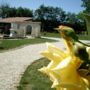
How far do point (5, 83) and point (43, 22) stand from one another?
155 ft

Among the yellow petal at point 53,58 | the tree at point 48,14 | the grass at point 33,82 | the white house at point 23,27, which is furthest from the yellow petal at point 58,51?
the tree at point 48,14

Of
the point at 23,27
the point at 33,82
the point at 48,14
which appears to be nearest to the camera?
the point at 33,82

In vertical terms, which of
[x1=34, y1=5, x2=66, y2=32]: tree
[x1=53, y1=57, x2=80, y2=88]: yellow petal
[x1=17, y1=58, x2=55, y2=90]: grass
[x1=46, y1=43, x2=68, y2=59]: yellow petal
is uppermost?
[x1=46, y1=43, x2=68, y2=59]: yellow petal

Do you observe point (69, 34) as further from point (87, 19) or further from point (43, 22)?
point (43, 22)

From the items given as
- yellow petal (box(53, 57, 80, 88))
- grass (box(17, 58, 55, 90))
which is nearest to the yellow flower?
yellow petal (box(53, 57, 80, 88))

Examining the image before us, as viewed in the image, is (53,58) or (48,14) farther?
(48,14)

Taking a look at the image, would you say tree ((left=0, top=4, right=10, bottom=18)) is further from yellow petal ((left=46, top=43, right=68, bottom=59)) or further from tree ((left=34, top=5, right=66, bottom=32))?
yellow petal ((left=46, top=43, right=68, bottom=59))

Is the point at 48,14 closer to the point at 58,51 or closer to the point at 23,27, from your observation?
the point at 23,27

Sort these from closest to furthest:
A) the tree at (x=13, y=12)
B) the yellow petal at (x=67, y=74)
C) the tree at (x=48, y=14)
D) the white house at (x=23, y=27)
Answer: the yellow petal at (x=67, y=74)
the white house at (x=23, y=27)
the tree at (x=48, y=14)
the tree at (x=13, y=12)

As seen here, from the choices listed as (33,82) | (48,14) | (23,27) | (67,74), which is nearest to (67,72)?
(67,74)

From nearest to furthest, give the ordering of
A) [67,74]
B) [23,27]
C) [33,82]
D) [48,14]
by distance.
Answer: [67,74]
[33,82]
[23,27]
[48,14]

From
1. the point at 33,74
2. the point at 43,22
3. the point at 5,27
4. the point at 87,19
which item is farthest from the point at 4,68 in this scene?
the point at 43,22

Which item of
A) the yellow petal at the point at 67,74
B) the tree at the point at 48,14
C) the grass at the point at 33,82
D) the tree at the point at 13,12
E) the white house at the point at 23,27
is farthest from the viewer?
the tree at the point at 13,12

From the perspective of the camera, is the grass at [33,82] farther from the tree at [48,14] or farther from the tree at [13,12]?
the tree at [13,12]
